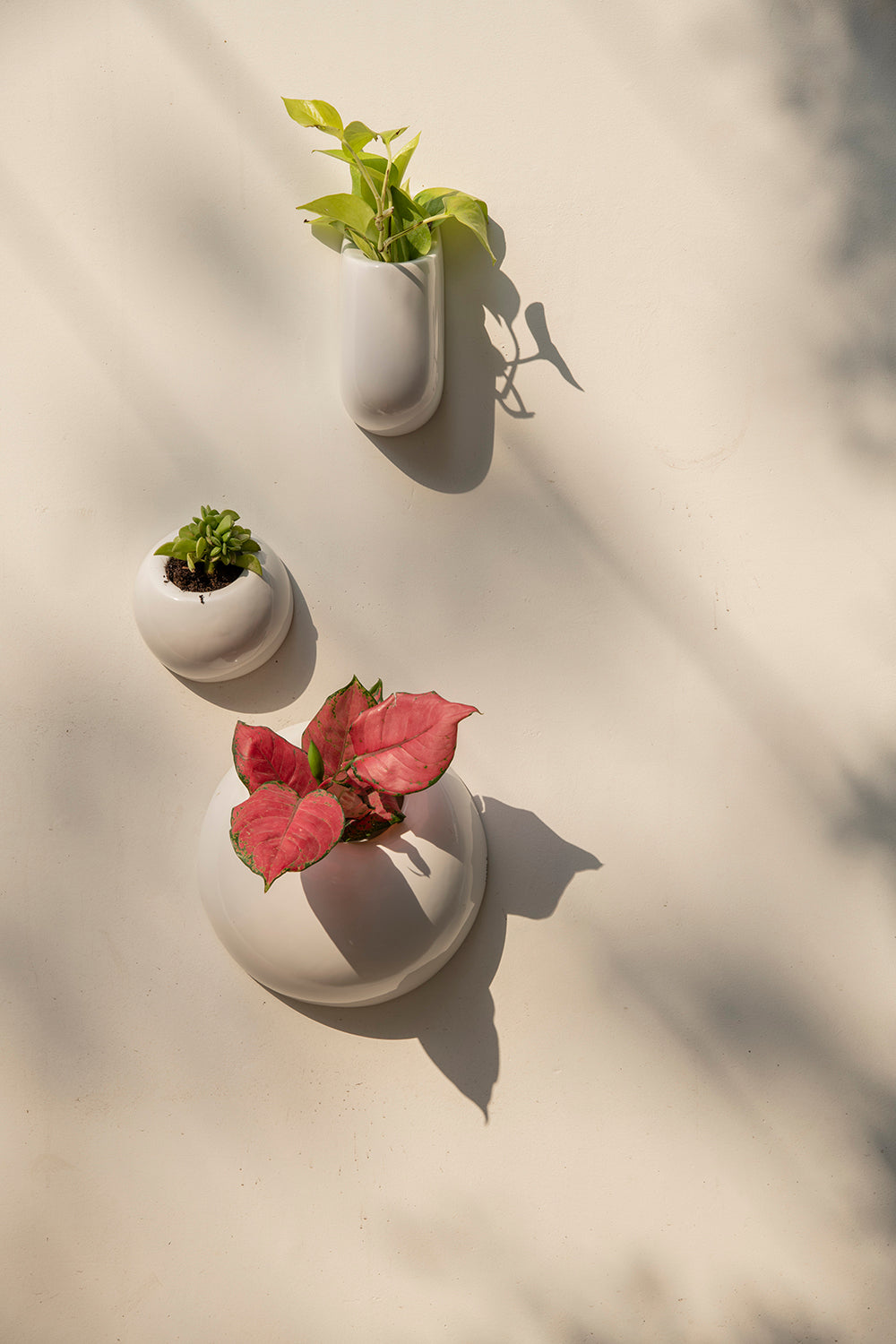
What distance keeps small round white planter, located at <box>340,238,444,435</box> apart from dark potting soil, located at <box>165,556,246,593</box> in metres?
0.29

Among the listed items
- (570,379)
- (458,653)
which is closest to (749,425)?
(570,379)

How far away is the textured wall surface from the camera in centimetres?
129

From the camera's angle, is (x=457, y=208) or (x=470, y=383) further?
(x=470, y=383)

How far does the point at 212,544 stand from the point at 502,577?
0.41m

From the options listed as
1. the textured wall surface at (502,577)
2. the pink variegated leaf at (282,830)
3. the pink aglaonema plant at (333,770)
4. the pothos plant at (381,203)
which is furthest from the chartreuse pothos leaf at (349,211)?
the pink variegated leaf at (282,830)

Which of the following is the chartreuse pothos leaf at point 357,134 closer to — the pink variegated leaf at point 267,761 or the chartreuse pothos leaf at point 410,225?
the chartreuse pothos leaf at point 410,225

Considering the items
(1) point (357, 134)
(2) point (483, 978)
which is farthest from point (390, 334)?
(2) point (483, 978)

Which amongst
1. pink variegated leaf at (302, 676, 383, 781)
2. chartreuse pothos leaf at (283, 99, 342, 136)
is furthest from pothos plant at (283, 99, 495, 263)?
pink variegated leaf at (302, 676, 383, 781)

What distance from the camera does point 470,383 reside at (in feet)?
4.39

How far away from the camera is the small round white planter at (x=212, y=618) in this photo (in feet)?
4.04

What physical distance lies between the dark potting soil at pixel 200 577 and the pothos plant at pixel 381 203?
461 millimetres

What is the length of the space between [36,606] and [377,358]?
611mm

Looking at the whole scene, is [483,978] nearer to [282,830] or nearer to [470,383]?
[282,830]

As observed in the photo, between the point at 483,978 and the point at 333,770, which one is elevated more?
the point at 333,770
